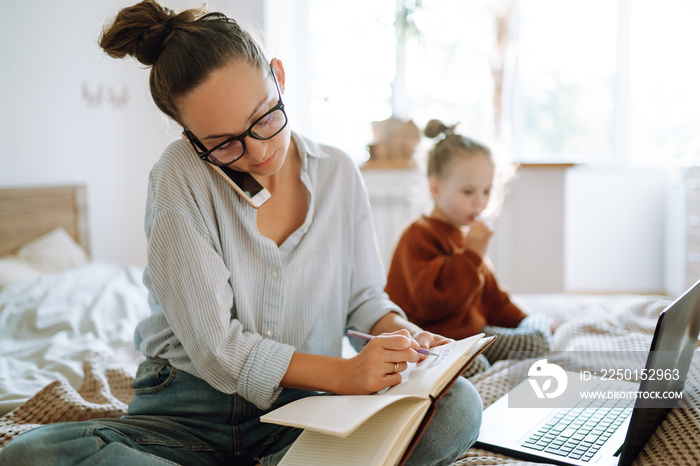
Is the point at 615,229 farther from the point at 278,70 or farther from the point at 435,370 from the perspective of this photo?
the point at 435,370

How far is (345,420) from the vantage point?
641 mm

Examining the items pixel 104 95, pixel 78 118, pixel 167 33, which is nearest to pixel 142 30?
pixel 167 33

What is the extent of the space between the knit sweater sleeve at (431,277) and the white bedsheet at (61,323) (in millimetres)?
732

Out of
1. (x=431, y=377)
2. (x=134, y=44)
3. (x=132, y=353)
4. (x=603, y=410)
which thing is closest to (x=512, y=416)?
(x=603, y=410)

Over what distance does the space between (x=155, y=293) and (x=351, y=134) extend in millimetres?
2555

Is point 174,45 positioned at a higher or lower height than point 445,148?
higher

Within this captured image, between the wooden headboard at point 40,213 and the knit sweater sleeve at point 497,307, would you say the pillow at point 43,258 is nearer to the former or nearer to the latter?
the wooden headboard at point 40,213

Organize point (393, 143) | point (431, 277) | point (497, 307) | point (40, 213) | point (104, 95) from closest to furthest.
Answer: point (431, 277), point (497, 307), point (40, 213), point (104, 95), point (393, 143)

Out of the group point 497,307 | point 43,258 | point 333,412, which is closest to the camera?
point 333,412

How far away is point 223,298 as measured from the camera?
0.87 metres

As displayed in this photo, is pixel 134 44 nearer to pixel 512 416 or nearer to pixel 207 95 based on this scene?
pixel 207 95

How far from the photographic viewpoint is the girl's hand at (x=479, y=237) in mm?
1587

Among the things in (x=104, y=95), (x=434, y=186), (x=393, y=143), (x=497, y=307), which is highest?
(x=104, y=95)

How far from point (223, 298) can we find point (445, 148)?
3.63 feet
